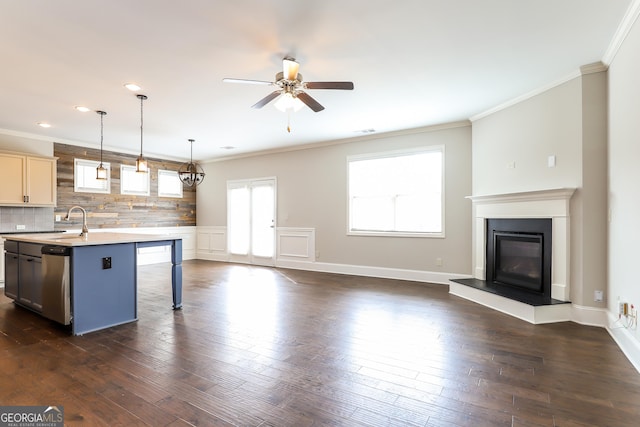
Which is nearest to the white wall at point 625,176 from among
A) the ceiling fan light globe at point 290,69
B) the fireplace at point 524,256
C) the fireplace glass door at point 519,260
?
the fireplace at point 524,256

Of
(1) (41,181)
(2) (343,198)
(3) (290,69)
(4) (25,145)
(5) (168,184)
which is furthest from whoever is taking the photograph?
(5) (168,184)

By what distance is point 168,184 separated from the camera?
8203 millimetres

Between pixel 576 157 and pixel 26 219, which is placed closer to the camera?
pixel 576 157

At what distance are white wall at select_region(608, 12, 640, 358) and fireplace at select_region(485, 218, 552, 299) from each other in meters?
0.66

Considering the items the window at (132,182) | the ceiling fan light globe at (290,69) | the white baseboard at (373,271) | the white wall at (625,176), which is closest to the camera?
the white wall at (625,176)

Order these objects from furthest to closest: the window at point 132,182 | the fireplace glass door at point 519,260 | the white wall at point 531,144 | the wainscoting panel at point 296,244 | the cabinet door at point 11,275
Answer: the window at point 132,182, the wainscoting panel at point 296,244, the cabinet door at point 11,275, the fireplace glass door at point 519,260, the white wall at point 531,144

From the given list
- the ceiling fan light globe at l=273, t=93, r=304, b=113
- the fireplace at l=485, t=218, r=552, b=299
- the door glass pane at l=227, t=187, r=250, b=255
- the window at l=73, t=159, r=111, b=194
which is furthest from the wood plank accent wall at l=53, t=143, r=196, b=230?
the fireplace at l=485, t=218, r=552, b=299

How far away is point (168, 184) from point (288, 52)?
6.39 m

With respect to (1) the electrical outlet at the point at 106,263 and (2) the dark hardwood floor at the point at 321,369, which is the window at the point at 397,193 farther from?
(1) the electrical outlet at the point at 106,263

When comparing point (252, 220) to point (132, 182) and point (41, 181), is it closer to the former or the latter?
point (132, 182)

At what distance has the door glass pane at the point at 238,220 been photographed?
311 inches

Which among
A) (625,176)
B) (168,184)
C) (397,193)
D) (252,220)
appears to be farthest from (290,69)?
(168,184)

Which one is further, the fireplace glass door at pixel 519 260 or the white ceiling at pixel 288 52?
the fireplace glass door at pixel 519 260

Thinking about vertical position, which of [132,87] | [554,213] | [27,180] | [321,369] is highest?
[132,87]
